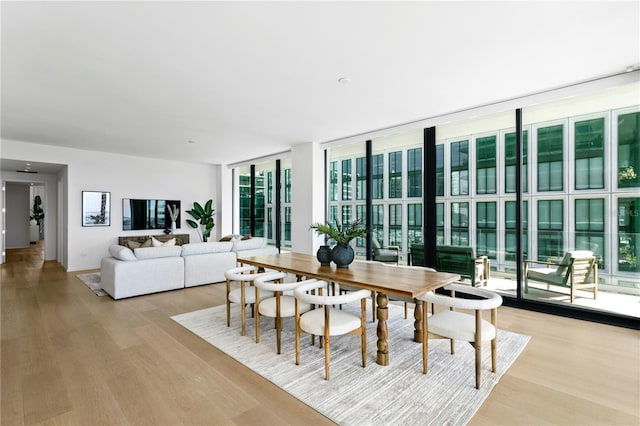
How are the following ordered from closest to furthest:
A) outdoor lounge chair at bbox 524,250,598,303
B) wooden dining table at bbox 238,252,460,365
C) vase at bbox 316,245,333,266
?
wooden dining table at bbox 238,252,460,365
vase at bbox 316,245,333,266
outdoor lounge chair at bbox 524,250,598,303

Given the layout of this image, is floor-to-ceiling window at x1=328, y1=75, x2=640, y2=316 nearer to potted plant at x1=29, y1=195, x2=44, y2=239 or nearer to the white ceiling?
the white ceiling

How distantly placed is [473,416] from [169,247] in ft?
15.3

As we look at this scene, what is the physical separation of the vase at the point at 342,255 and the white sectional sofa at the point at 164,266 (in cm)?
294

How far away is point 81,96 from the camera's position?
Answer: 147 inches

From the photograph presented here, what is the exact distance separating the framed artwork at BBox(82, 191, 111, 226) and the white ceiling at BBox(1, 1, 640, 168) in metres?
2.45

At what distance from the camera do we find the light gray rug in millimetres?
1964

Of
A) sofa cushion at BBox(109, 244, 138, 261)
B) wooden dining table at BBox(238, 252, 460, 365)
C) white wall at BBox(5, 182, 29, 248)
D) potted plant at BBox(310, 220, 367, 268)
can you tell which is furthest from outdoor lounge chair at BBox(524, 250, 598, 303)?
white wall at BBox(5, 182, 29, 248)

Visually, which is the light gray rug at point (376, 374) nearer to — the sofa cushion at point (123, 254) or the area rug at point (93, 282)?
the sofa cushion at point (123, 254)

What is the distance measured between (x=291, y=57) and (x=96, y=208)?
6.58 m

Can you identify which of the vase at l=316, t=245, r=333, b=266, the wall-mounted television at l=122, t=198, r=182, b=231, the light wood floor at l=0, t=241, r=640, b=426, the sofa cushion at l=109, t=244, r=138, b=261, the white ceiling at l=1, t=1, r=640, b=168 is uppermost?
the white ceiling at l=1, t=1, r=640, b=168

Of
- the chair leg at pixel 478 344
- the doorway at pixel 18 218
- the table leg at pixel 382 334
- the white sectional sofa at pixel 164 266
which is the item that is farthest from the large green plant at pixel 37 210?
the chair leg at pixel 478 344

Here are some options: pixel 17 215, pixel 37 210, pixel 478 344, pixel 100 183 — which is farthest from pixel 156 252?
pixel 37 210

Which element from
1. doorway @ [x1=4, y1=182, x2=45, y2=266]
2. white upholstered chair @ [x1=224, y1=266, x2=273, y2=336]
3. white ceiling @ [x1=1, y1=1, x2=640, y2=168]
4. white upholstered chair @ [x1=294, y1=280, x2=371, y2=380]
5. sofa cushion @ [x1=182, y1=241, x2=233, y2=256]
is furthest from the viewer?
doorway @ [x1=4, y1=182, x2=45, y2=266]

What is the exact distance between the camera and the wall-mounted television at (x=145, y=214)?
296 inches
